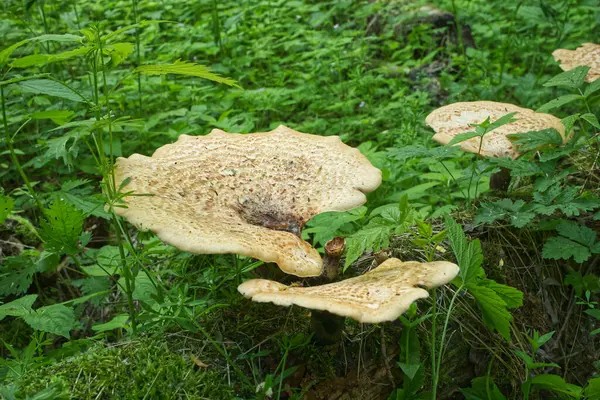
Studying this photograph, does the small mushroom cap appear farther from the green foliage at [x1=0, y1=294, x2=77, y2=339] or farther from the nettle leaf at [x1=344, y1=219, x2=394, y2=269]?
the green foliage at [x1=0, y1=294, x2=77, y2=339]

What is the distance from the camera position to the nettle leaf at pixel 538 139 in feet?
11.4

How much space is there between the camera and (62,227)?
3.05m

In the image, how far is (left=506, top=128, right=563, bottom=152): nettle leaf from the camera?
11.4ft

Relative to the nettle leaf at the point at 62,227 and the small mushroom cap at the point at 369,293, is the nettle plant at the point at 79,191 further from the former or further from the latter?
the small mushroom cap at the point at 369,293

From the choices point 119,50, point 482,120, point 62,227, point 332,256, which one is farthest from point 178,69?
point 482,120

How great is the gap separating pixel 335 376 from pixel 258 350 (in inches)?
16.7

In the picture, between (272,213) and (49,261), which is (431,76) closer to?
(272,213)

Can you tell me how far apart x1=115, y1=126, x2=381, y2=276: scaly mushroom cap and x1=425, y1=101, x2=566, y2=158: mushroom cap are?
35.4 inches

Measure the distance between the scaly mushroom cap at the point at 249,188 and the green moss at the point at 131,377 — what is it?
Result: 67 cm

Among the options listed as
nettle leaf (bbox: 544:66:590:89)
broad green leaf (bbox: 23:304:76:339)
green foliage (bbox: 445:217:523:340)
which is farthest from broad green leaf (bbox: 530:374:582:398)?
broad green leaf (bbox: 23:304:76:339)

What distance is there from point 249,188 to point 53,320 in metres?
1.30

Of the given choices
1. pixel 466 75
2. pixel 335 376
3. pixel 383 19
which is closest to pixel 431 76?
pixel 466 75

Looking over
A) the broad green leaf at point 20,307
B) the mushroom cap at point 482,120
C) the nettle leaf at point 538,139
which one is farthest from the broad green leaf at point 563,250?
the broad green leaf at point 20,307

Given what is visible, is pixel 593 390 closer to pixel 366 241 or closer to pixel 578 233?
pixel 578 233
